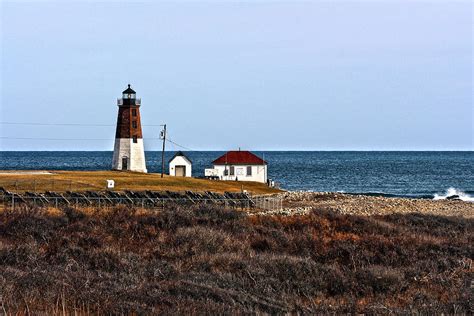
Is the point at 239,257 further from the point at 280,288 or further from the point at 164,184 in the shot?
the point at 164,184

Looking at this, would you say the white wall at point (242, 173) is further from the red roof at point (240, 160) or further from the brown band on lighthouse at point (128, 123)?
the brown band on lighthouse at point (128, 123)

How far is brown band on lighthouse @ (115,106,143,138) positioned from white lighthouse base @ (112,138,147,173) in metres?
0.45

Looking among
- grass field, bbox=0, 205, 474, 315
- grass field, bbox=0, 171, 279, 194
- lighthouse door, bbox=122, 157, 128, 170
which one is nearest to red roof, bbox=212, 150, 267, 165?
lighthouse door, bbox=122, 157, 128, 170

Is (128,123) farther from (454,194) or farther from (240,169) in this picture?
(454,194)

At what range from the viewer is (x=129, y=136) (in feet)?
199

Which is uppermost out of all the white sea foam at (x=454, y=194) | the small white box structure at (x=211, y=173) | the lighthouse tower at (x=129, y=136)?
the lighthouse tower at (x=129, y=136)

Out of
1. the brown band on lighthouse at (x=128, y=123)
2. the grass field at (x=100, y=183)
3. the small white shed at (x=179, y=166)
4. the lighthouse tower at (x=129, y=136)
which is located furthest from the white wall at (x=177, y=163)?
the grass field at (x=100, y=183)

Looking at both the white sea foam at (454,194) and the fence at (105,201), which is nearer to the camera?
the fence at (105,201)

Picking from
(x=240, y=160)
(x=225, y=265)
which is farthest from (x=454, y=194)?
(x=225, y=265)

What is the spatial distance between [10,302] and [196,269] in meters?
5.96

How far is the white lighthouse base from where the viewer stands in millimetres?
60719

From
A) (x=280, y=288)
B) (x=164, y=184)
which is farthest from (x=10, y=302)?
(x=164, y=184)

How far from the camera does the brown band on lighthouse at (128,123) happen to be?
6084 cm

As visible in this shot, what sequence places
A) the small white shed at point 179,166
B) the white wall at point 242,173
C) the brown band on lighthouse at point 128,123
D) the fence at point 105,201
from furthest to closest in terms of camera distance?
1. the small white shed at point 179,166
2. the white wall at point 242,173
3. the brown band on lighthouse at point 128,123
4. the fence at point 105,201
